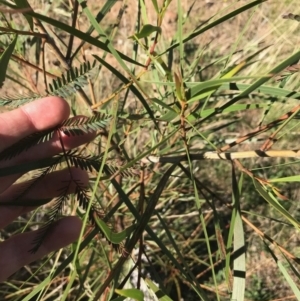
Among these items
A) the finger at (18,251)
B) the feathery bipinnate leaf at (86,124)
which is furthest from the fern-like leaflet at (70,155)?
the finger at (18,251)

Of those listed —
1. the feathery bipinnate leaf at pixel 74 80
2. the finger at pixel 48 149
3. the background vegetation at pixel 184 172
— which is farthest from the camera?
the background vegetation at pixel 184 172

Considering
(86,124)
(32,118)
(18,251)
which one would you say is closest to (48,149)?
(32,118)

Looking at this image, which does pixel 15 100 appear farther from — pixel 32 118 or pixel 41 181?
pixel 41 181

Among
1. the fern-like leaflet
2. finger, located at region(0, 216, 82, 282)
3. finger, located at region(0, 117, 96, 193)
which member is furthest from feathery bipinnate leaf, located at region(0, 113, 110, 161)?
finger, located at region(0, 216, 82, 282)

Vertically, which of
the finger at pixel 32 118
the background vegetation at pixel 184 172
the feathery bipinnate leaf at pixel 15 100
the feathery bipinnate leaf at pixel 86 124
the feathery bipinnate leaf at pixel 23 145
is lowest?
the feathery bipinnate leaf at pixel 23 145

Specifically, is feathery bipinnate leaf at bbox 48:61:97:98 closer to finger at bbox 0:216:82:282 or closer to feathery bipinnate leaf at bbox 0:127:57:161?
feathery bipinnate leaf at bbox 0:127:57:161

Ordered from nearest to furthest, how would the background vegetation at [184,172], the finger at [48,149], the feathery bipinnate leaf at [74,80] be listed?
the feathery bipinnate leaf at [74,80], the finger at [48,149], the background vegetation at [184,172]

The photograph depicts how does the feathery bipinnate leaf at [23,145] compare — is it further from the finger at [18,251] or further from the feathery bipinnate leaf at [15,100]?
the finger at [18,251]
